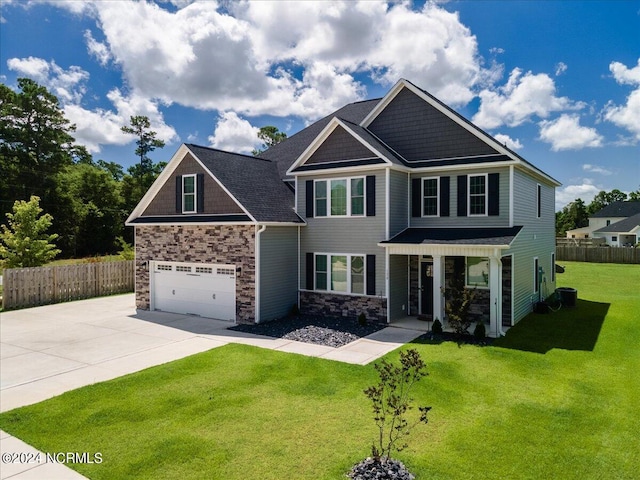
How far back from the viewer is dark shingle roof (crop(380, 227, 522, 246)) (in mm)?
13211

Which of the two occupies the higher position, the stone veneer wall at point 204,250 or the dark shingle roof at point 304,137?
the dark shingle roof at point 304,137

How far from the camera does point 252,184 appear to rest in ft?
55.9

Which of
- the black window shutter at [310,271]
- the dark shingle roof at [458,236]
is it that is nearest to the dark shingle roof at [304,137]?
the black window shutter at [310,271]

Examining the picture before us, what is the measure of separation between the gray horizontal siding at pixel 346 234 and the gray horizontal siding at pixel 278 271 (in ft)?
1.31

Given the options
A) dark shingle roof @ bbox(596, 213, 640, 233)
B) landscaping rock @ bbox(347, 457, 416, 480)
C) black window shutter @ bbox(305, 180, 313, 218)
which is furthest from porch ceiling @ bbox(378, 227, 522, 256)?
dark shingle roof @ bbox(596, 213, 640, 233)

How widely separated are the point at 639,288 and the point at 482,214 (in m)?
13.9

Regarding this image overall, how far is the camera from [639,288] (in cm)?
2252

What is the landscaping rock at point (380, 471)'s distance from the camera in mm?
5449

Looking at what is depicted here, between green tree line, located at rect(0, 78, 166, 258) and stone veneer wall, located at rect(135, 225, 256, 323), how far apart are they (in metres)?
27.6

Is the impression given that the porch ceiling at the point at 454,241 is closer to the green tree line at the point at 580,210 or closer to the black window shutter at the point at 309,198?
the black window shutter at the point at 309,198

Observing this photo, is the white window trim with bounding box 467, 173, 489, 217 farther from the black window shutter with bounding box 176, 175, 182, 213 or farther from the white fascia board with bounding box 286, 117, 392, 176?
the black window shutter with bounding box 176, 175, 182, 213

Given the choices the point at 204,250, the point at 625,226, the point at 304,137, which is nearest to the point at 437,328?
the point at 204,250

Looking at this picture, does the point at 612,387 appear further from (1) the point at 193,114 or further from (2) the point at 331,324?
(1) the point at 193,114

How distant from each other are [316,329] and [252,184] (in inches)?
253
